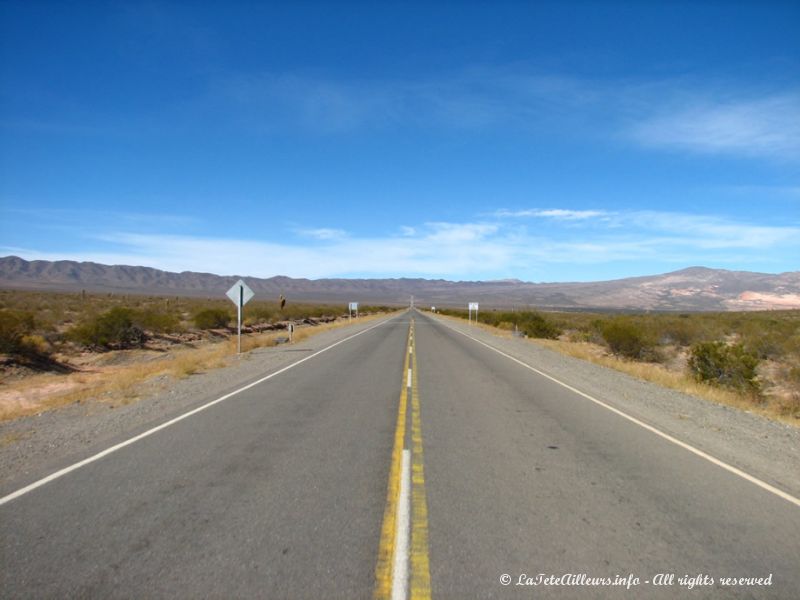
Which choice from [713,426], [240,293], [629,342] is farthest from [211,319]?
[713,426]

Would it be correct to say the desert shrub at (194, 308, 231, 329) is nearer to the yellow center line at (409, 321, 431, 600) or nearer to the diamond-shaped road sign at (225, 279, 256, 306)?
the diamond-shaped road sign at (225, 279, 256, 306)

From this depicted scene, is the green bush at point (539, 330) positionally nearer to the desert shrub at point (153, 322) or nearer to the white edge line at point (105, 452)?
the desert shrub at point (153, 322)

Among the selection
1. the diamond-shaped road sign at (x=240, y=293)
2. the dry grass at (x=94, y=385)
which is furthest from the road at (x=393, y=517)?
the diamond-shaped road sign at (x=240, y=293)

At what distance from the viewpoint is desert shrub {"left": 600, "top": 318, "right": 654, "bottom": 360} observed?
31703 millimetres

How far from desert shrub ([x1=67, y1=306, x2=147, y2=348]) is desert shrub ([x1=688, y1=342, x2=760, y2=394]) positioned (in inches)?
1086

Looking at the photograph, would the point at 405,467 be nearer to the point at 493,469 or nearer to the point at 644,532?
the point at 493,469

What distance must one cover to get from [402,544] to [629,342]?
99.5 feet

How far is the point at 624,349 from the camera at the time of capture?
32.0 m

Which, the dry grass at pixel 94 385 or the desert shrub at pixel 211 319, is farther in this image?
the desert shrub at pixel 211 319

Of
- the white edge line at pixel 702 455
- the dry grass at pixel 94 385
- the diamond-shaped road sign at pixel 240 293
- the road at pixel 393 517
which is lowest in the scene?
the dry grass at pixel 94 385

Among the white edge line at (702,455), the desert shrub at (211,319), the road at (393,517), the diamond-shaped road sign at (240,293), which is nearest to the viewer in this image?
the road at (393,517)

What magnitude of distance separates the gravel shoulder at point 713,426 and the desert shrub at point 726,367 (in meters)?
4.25

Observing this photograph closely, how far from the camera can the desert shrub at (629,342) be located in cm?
3170

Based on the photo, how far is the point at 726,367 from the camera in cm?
1980
